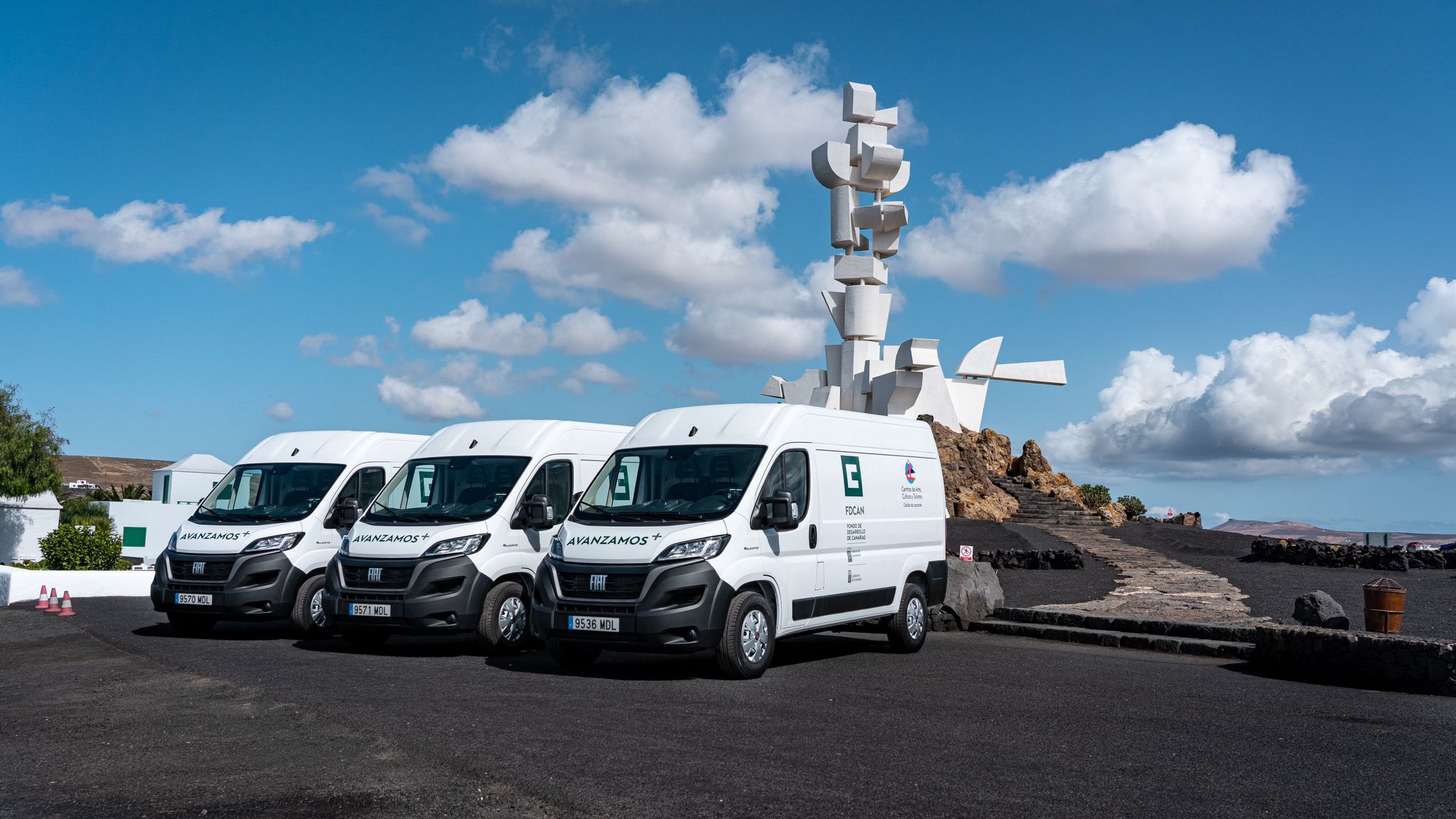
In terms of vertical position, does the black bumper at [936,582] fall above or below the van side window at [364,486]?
below

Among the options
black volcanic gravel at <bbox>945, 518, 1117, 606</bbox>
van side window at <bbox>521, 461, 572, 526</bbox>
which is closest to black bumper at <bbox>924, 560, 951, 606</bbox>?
black volcanic gravel at <bbox>945, 518, 1117, 606</bbox>

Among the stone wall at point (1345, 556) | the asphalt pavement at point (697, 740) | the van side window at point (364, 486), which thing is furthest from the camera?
the stone wall at point (1345, 556)

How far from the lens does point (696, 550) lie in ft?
30.8

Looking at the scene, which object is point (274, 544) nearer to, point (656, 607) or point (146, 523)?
point (656, 607)

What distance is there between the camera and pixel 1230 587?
723 inches

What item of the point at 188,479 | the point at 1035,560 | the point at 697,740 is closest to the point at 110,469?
the point at 188,479

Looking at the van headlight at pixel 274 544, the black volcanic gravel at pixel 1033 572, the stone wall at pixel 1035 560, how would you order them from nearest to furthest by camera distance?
the van headlight at pixel 274 544
the black volcanic gravel at pixel 1033 572
the stone wall at pixel 1035 560

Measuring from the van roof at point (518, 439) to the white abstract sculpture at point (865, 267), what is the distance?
83.4 ft

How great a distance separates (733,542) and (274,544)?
5.91m

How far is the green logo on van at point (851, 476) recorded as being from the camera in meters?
11.0

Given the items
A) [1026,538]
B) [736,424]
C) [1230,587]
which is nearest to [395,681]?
[736,424]

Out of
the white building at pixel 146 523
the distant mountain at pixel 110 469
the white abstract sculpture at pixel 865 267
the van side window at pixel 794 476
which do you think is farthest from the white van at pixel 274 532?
the distant mountain at pixel 110 469

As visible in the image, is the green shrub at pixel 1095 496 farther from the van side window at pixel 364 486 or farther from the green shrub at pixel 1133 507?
the van side window at pixel 364 486

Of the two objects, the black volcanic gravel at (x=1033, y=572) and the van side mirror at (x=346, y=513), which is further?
the black volcanic gravel at (x=1033, y=572)
